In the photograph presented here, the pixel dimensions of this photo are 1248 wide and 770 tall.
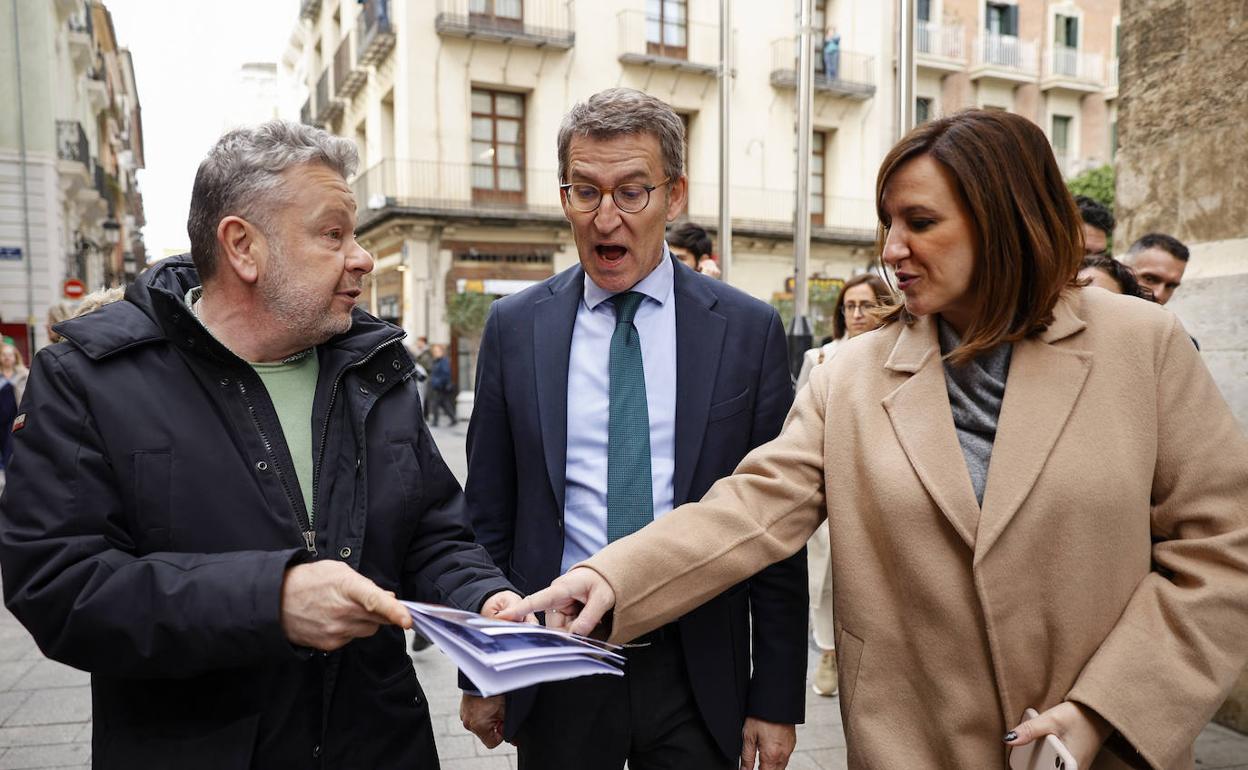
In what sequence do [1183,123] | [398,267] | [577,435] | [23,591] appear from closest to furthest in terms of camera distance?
[23,591] < [577,435] < [1183,123] < [398,267]

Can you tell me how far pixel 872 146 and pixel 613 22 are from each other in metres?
8.27

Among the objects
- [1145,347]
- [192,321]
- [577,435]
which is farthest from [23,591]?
[1145,347]

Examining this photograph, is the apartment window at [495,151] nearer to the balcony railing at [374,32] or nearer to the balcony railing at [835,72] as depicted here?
the balcony railing at [374,32]

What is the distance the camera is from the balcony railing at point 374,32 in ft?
73.8

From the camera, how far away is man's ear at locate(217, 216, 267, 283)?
1.91 meters

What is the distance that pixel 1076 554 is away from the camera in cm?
172

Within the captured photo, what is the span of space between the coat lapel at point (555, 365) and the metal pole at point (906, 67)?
505 cm

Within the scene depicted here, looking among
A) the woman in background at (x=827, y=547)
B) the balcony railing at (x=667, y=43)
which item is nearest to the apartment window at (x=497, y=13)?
the balcony railing at (x=667, y=43)

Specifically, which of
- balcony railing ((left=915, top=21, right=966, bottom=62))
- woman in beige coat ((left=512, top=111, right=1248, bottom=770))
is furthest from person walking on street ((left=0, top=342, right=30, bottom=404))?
balcony railing ((left=915, top=21, right=966, bottom=62))

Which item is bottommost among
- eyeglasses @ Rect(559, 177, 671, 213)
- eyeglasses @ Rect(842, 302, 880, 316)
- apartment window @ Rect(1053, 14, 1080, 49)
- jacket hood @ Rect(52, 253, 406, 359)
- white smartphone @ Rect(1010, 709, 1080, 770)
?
white smartphone @ Rect(1010, 709, 1080, 770)

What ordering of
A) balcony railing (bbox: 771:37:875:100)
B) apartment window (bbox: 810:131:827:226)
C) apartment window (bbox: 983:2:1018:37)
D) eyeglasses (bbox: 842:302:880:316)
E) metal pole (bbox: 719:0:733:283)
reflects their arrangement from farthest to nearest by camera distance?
apartment window (bbox: 983:2:1018:37) → apartment window (bbox: 810:131:827:226) → balcony railing (bbox: 771:37:875:100) → metal pole (bbox: 719:0:733:283) → eyeglasses (bbox: 842:302:880:316)

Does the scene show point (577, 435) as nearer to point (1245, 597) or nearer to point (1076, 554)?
→ point (1076, 554)

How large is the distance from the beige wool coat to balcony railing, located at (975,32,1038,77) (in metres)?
30.0

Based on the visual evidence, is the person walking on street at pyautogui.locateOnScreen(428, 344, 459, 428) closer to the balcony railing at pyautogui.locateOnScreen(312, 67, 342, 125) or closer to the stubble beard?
the balcony railing at pyautogui.locateOnScreen(312, 67, 342, 125)
